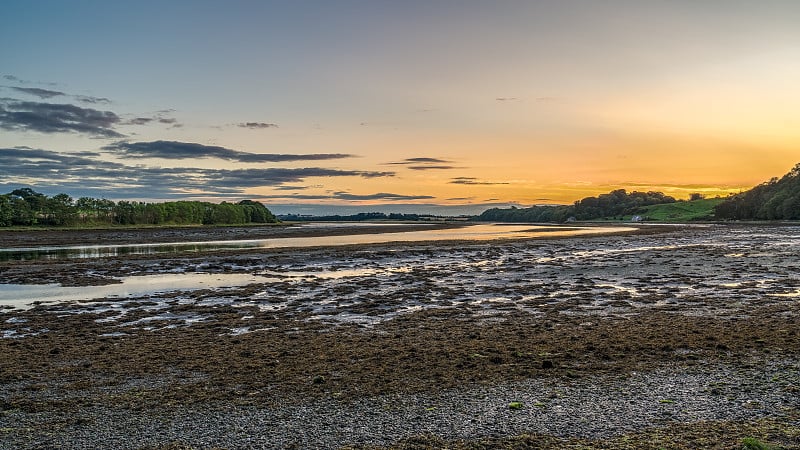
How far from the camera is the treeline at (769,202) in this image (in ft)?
415

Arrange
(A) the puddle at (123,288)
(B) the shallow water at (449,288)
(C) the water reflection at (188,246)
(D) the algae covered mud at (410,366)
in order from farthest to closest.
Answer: (C) the water reflection at (188,246)
(A) the puddle at (123,288)
(B) the shallow water at (449,288)
(D) the algae covered mud at (410,366)

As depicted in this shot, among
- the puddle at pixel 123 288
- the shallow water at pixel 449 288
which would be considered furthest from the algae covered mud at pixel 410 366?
the puddle at pixel 123 288

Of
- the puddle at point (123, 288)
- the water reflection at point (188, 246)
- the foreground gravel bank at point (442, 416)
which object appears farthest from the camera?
the water reflection at point (188, 246)

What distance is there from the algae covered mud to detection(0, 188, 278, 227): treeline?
11838cm

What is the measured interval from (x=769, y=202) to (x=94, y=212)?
17948 cm

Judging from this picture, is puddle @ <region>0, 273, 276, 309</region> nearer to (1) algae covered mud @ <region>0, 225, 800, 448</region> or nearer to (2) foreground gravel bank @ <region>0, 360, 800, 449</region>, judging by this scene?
(1) algae covered mud @ <region>0, 225, 800, 448</region>

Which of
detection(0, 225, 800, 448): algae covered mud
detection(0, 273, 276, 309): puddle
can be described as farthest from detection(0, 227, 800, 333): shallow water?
detection(0, 225, 800, 448): algae covered mud

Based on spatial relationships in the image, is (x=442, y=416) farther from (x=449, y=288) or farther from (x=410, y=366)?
(x=449, y=288)

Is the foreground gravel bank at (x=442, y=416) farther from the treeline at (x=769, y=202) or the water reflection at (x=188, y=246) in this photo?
the treeline at (x=769, y=202)

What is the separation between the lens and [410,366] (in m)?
11.9

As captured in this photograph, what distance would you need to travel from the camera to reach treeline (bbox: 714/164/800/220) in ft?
415

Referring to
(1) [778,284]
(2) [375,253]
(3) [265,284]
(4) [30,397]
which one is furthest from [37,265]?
(1) [778,284]

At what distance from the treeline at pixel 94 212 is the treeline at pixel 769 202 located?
167 metres

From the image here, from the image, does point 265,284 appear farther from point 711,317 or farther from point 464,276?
point 711,317
